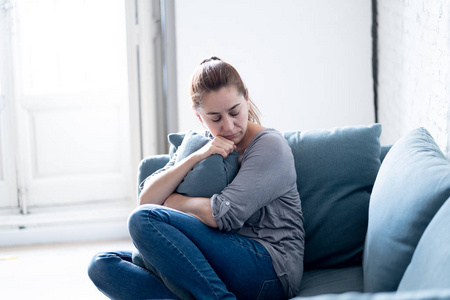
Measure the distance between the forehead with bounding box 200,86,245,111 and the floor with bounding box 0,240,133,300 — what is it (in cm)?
144

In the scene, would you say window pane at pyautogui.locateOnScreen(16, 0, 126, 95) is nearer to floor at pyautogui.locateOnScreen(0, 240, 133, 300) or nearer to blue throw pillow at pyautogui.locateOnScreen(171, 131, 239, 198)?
floor at pyautogui.locateOnScreen(0, 240, 133, 300)

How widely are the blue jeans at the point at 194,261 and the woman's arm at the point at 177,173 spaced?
0.19 meters

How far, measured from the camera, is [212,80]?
209 cm

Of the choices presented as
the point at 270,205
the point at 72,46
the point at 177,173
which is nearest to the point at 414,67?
the point at 270,205

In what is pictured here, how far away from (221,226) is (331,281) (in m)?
0.40

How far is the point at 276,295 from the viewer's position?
1.93 m

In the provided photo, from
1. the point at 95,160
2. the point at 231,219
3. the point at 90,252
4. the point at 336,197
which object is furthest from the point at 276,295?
the point at 95,160

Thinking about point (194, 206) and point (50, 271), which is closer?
point (194, 206)

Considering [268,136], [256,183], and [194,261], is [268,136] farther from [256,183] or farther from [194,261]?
[194,261]

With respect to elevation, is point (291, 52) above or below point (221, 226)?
above

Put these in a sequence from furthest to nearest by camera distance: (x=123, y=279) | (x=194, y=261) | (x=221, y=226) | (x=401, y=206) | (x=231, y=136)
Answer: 1. (x=231, y=136)
2. (x=123, y=279)
3. (x=221, y=226)
4. (x=194, y=261)
5. (x=401, y=206)

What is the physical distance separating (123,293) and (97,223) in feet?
7.88

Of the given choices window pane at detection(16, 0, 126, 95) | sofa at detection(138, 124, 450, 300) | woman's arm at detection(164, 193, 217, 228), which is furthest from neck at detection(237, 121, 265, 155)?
window pane at detection(16, 0, 126, 95)

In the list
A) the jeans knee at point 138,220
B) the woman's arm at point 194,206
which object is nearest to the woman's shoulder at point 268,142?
the woman's arm at point 194,206
